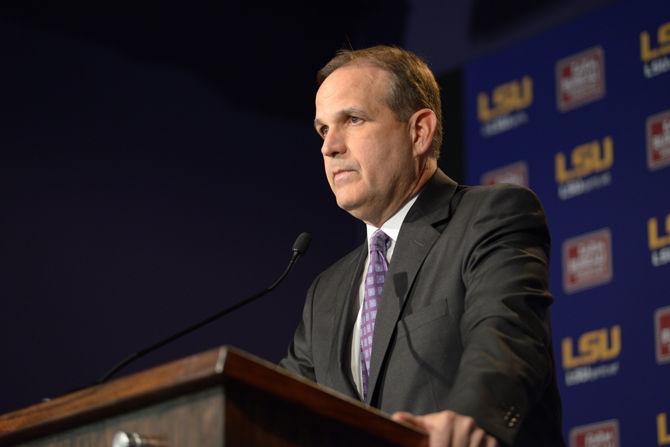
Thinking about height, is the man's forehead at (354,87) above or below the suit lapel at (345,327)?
above

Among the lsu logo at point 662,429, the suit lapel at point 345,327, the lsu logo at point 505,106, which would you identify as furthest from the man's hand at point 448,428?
the lsu logo at point 505,106

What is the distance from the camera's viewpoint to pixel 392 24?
5.83 metres

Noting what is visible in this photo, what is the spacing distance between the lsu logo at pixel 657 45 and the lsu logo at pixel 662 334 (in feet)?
3.06

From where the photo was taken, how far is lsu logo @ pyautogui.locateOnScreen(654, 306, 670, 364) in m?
4.04

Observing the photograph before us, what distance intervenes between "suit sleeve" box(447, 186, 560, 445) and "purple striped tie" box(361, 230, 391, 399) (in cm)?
25

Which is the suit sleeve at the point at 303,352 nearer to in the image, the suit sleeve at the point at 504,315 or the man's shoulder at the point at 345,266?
the man's shoulder at the point at 345,266

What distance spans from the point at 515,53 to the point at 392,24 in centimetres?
105

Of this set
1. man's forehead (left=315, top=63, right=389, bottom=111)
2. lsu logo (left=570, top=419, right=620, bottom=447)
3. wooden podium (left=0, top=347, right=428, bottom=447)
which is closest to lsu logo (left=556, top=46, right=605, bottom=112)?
lsu logo (left=570, top=419, right=620, bottom=447)

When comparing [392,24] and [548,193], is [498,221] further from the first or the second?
[392,24]

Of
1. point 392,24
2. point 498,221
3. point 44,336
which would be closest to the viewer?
point 498,221

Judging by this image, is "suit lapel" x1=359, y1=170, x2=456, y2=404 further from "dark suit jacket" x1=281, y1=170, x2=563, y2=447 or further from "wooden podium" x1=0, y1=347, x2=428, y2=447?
"wooden podium" x1=0, y1=347, x2=428, y2=447

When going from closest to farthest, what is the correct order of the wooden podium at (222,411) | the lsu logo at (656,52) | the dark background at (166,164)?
the wooden podium at (222,411)
the lsu logo at (656,52)
the dark background at (166,164)

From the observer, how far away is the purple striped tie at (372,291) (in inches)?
98.6

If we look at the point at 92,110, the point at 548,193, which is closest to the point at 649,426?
the point at 548,193
